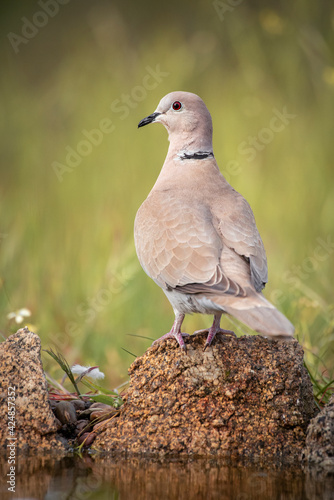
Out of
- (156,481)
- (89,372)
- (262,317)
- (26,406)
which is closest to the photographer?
(156,481)

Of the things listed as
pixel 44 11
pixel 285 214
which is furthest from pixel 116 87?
pixel 285 214

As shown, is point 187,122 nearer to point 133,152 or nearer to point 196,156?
point 196,156

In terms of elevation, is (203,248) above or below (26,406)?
above

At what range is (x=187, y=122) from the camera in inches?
200

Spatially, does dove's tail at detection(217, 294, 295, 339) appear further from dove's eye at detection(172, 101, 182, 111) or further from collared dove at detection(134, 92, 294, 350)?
dove's eye at detection(172, 101, 182, 111)

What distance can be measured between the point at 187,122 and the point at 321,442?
245 centimetres

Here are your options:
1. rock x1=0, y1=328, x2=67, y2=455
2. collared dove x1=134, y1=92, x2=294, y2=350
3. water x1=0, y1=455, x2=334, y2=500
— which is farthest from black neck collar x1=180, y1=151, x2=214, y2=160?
water x1=0, y1=455, x2=334, y2=500

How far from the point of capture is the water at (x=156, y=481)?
3064 millimetres

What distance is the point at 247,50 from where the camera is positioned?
26.8ft

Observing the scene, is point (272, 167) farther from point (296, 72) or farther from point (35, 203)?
point (35, 203)

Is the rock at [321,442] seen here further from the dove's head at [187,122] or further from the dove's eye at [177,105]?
the dove's eye at [177,105]

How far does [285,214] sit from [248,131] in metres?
1.13

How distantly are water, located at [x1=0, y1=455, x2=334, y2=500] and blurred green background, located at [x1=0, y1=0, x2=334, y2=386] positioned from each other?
2.47 meters

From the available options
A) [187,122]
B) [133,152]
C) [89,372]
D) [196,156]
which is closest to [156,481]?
[89,372]
